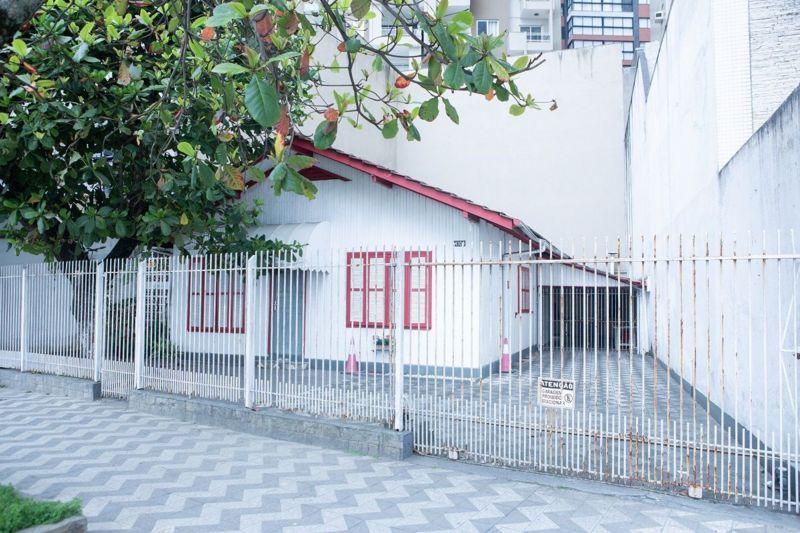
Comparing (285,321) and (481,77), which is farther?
(285,321)

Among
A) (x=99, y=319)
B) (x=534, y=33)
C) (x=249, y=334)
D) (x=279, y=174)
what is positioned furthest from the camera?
(x=534, y=33)

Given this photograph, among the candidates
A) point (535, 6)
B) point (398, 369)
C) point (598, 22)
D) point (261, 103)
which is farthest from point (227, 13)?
point (598, 22)

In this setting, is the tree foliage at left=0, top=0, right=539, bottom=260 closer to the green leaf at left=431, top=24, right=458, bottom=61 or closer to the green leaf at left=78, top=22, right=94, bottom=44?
the green leaf at left=78, top=22, right=94, bottom=44

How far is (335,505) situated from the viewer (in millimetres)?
4809

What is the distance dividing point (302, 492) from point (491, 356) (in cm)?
475

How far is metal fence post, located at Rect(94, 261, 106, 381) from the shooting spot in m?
8.77

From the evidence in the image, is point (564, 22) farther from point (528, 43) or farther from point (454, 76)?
point (454, 76)

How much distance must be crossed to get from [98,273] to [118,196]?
3.84 feet

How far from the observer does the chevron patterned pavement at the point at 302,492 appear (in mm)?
4461

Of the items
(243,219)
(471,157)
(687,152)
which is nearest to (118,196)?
(243,219)

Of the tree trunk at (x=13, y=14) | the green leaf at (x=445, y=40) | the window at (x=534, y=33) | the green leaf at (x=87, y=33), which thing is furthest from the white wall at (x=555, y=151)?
the window at (x=534, y=33)

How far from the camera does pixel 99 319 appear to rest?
29.0 feet

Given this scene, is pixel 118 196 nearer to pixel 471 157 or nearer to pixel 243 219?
pixel 243 219

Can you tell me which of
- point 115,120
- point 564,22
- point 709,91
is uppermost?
point 564,22
